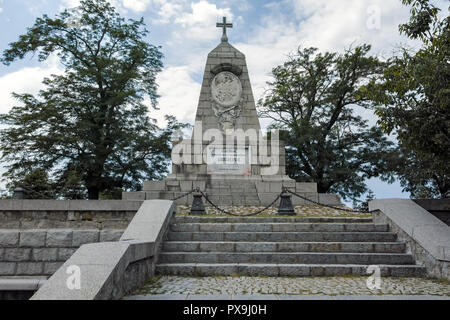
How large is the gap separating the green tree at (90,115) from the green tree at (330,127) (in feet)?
23.4

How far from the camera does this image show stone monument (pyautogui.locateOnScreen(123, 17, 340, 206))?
11.7 meters

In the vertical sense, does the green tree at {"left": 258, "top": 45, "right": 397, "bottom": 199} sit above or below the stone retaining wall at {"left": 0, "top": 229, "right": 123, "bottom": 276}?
above

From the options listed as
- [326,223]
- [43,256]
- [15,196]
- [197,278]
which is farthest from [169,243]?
[15,196]

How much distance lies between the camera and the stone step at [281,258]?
221 inches

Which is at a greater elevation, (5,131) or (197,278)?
(5,131)

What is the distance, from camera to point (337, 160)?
19250mm

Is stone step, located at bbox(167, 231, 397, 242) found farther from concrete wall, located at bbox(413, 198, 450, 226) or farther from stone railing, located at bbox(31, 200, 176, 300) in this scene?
concrete wall, located at bbox(413, 198, 450, 226)

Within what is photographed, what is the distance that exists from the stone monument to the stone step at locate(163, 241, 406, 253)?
5111 millimetres

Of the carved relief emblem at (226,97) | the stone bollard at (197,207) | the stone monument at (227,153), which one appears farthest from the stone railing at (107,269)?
the carved relief emblem at (226,97)

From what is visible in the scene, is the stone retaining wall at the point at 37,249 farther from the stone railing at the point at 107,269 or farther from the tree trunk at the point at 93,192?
the tree trunk at the point at 93,192

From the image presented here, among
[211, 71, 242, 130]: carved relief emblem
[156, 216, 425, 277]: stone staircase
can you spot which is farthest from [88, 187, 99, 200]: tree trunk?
[156, 216, 425, 277]: stone staircase

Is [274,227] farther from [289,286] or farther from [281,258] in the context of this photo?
[289,286]
